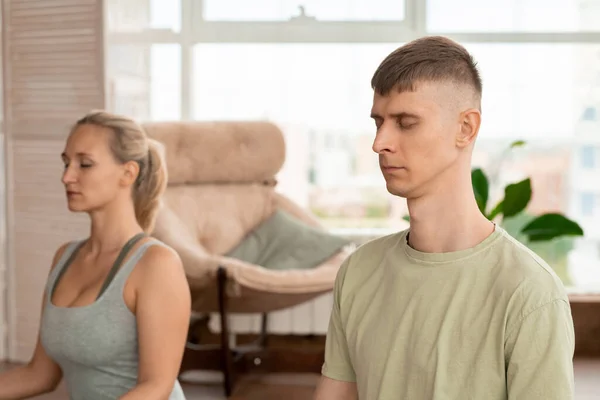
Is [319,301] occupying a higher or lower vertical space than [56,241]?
lower

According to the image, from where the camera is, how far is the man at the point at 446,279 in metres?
1.07

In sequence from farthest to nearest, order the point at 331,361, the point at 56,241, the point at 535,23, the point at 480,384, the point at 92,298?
1. the point at 535,23
2. the point at 56,241
3. the point at 92,298
4. the point at 331,361
5. the point at 480,384

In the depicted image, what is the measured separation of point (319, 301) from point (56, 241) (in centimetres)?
132

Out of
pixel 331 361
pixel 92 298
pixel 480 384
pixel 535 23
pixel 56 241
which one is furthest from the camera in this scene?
pixel 535 23

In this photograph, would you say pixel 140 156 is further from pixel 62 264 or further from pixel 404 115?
pixel 404 115

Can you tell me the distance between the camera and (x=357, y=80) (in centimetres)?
476

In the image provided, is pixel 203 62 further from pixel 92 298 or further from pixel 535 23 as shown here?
pixel 92 298

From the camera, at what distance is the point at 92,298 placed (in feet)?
5.86

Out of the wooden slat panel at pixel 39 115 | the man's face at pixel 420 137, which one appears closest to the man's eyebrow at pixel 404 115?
the man's face at pixel 420 137

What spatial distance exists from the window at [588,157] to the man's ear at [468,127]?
12.4ft

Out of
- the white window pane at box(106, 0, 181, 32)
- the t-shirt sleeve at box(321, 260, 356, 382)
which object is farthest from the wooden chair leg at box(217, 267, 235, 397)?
the t-shirt sleeve at box(321, 260, 356, 382)

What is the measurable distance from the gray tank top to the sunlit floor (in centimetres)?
202

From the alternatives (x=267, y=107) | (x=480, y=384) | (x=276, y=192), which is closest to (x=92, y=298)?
(x=480, y=384)

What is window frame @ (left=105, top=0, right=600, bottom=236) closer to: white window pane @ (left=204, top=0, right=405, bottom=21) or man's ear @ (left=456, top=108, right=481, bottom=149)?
white window pane @ (left=204, top=0, right=405, bottom=21)
